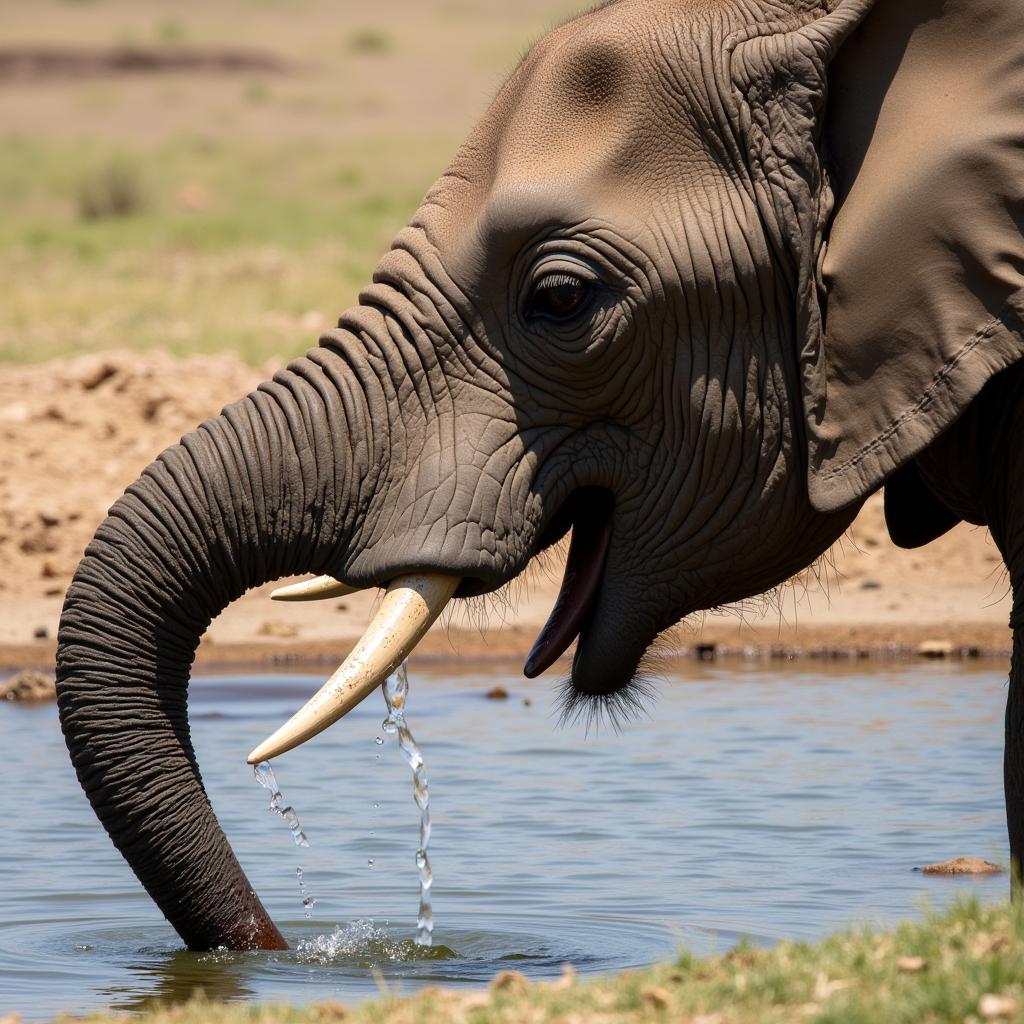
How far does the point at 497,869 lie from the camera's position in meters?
7.17

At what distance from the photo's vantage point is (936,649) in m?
11.5

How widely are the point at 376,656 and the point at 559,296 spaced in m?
0.79

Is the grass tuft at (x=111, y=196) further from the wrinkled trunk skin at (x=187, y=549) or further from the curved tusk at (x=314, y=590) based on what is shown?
the wrinkled trunk skin at (x=187, y=549)

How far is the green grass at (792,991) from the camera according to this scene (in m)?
3.43

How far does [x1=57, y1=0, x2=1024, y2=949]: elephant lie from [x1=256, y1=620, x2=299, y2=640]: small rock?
25.0 ft

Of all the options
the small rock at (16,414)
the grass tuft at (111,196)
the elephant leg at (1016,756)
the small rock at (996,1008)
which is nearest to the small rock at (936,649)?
the small rock at (16,414)

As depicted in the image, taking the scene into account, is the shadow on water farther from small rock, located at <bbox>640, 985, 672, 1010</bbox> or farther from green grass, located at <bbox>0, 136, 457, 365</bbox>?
green grass, located at <bbox>0, 136, 457, 365</bbox>

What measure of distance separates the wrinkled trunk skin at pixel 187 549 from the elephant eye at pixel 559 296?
37 cm

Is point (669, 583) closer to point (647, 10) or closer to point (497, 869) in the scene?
point (647, 10)

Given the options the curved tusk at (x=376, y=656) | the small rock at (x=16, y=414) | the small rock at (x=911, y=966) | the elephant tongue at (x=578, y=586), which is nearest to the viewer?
the small rock at (x=911, y=966)

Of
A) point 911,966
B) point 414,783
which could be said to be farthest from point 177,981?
point 911,966

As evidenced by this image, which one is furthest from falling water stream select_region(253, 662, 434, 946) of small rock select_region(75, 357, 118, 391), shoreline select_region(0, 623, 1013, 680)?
small rock select_region(75, 357, 118, 391)

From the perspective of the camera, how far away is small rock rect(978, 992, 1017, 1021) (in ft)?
11.1

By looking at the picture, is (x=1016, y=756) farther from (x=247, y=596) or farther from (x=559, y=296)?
(x=247, y=596)
